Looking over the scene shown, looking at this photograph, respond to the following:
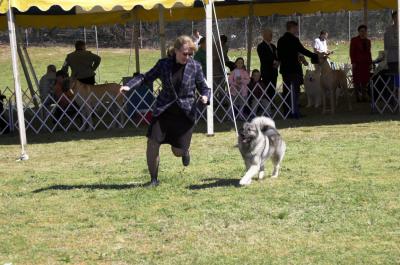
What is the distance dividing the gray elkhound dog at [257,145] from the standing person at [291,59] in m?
5.49

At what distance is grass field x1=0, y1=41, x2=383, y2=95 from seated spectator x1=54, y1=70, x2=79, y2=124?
409 inches

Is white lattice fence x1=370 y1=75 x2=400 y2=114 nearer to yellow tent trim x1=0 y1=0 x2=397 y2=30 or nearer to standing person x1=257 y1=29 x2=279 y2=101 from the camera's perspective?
standing person x1=257 y1=29 x2=279 y2=101

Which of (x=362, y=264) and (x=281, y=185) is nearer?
(x=362, y=264)

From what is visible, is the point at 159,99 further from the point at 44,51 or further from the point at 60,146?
the point at 44,51

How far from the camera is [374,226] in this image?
530 cm

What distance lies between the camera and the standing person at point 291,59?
12531 mm

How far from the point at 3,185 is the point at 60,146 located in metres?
3.08

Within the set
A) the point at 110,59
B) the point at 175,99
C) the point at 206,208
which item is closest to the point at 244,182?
the point at 206,208

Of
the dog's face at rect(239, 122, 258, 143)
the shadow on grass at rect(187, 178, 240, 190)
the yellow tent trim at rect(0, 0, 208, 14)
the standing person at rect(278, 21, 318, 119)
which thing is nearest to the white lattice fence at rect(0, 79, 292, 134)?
the standing person at rect(278, 21, 318, 119)

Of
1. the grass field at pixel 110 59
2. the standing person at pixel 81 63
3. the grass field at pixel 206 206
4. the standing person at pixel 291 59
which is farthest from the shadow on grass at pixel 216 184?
the grass field at pixel 110 59

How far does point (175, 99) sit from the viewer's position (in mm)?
6773

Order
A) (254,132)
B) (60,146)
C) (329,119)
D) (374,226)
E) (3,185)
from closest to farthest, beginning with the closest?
(374,226)
(254,132)
(3,185)
(60,146)
(329,119)

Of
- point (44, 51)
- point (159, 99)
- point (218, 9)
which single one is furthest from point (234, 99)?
point (44, 51)

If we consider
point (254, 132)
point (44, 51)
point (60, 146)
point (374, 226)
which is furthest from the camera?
point (44, 51)
